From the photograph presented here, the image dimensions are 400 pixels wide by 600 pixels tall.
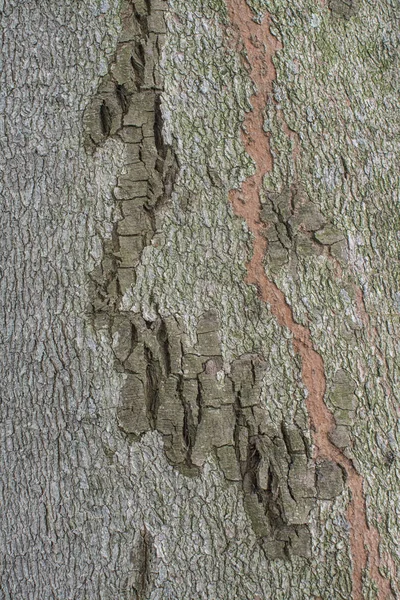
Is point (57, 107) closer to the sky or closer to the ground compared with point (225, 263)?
closer to the sky

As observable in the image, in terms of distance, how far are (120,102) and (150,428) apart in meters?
0.84

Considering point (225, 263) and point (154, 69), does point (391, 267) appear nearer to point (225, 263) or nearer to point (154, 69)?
point (225, 263)

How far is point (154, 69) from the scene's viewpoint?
1489mm

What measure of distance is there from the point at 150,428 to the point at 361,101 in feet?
3.62

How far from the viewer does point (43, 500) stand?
4.80 ft

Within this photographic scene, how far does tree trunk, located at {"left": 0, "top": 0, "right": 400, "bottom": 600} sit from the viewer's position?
4.67ft

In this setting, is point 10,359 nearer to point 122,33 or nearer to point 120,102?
point 120,102

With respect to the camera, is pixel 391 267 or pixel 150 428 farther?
pixel 391 267

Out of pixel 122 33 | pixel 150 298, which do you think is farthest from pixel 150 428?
pixel 122 33

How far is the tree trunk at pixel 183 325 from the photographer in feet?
4.67

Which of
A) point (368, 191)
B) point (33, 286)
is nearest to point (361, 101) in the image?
point (368, 191)

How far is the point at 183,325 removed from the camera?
1443 millimetres

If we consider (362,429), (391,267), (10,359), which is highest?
(391,267)

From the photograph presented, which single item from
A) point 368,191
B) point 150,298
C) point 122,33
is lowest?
point 150,298
